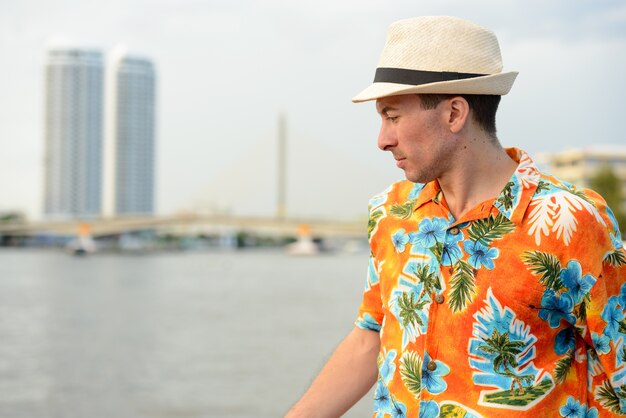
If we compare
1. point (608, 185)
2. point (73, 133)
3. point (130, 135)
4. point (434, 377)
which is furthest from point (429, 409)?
point (73, 133)

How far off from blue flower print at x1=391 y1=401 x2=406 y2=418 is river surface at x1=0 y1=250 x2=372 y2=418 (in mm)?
5870

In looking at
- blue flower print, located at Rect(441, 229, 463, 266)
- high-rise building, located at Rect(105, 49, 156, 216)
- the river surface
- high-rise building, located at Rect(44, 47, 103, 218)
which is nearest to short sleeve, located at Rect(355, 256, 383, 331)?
blue flower print, located at Rect(441, 229, 463, 266)

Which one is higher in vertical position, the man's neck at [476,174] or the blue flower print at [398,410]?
the man's neck at [476,174]

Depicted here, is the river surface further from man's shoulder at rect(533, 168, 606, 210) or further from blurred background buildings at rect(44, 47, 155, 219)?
blurred background buildings at rect(44, 47, 155, 219)

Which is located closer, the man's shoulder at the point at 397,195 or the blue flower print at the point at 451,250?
the blue flower print at the point at 451,250

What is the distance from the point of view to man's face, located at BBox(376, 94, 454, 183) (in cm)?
96

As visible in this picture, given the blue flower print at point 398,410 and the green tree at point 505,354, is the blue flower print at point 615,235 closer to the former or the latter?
the green tree at point 505,354

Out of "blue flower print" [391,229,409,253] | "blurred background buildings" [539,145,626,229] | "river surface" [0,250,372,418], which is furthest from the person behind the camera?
"blurred background buildings" [539,145,626,229]

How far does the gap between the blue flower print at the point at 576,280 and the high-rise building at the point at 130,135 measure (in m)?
74.7

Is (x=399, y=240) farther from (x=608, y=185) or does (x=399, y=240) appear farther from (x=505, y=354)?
(x=608, y=185)

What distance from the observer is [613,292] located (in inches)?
36.4

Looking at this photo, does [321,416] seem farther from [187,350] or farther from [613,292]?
[187,350]

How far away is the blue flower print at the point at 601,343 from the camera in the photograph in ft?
2.99

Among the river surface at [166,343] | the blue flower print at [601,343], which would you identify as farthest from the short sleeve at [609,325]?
the river surface at [166,343]
